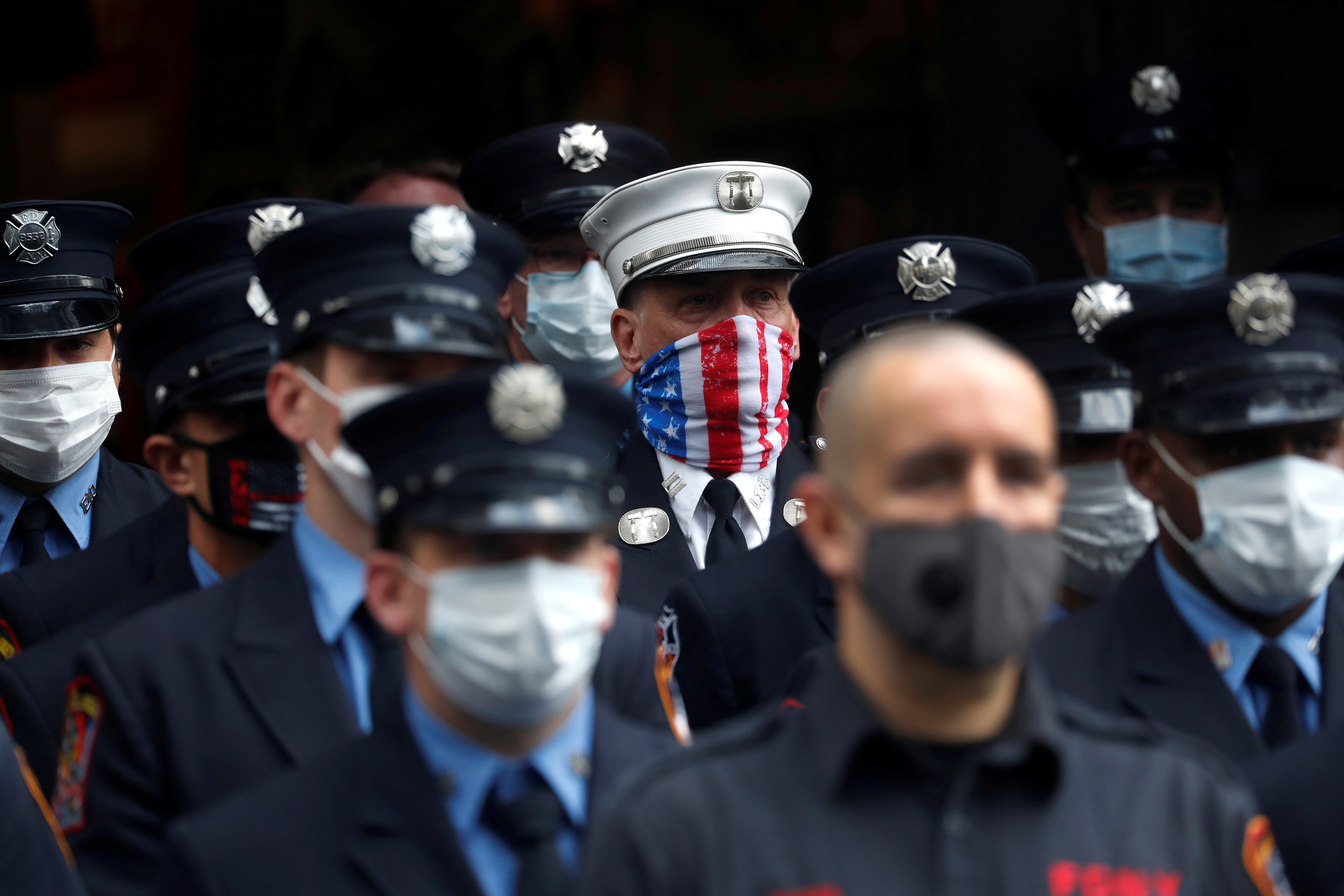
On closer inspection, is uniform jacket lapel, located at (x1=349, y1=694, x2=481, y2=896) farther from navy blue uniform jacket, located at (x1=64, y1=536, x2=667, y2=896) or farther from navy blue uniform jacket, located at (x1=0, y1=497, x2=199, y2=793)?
navy blue uniform jacket, located at (x1=0, y1=497, x2=199, y2=793)

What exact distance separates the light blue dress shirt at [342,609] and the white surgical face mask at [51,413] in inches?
71.7

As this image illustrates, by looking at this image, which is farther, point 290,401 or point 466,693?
point 290,401

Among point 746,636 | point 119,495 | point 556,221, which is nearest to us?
point 746,636

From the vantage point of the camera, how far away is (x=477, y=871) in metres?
2.89

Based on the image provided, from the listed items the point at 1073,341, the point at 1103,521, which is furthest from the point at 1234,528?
the point at 1073,341

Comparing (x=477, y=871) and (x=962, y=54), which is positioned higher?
(x=962, y=54)

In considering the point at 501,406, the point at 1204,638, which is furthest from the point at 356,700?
the point at 1204,638

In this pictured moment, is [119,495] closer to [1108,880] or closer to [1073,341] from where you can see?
[1073,341]

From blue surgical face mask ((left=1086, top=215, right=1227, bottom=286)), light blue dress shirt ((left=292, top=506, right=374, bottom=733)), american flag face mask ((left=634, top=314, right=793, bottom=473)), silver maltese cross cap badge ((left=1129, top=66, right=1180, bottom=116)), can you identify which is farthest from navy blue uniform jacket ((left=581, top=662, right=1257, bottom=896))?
silver maltese cross cap badge ((left=1129, top=66, right=1180, bottom=116))

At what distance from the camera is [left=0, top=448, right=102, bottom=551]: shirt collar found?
5188 mm

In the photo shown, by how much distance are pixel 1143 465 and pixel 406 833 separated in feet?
6.05

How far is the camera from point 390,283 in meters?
3.54

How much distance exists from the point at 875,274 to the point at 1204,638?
5.14ft

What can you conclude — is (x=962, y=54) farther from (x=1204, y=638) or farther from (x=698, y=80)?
(x=1204, y=638)
